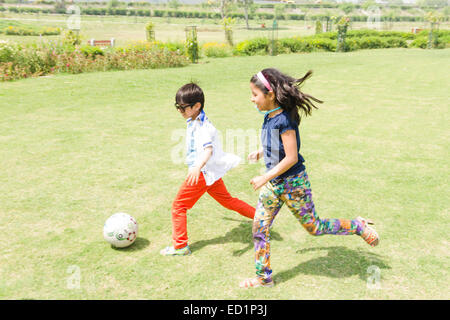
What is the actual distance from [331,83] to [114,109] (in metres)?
9.37

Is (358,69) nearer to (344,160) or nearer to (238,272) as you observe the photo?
(344,160)

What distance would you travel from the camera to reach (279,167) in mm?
3344

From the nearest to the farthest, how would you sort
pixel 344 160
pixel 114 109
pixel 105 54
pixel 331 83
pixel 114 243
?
1. pixel 114 243
2. pixel 344 160
3. pixel 114 109
4. pixel 331 83
5. pixel 105 54

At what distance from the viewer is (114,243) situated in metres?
4.38

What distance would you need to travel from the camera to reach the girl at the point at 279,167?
132 inches

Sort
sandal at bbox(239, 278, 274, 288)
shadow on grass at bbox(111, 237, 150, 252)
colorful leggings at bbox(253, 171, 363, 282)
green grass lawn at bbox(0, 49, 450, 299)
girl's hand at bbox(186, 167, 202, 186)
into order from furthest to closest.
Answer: shadow on grass at bbox(111, 237, 150, 252) → girl's hand at bbox(186, 167, 202, 186) → green grass lawn at bbox(0, 49, 450, 299) → sandal at bbox(239, 278, 274, 288) → colorful leggings at bbox(253, 171, 363, 282)

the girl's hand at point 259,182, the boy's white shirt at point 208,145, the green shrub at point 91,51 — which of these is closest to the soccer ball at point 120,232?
the boy's white shirt at point 208,145

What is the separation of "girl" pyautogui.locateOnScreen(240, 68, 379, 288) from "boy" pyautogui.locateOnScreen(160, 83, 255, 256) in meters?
0.69

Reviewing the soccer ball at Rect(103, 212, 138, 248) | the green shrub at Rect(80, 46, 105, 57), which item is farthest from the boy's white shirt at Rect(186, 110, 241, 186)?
the green shrub at Rect(80, 46, 105, 57)

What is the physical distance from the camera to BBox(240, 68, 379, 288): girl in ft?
11.0

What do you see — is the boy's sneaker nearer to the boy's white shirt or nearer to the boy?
the boy

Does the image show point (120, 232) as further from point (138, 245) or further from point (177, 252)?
point (177, 252)
